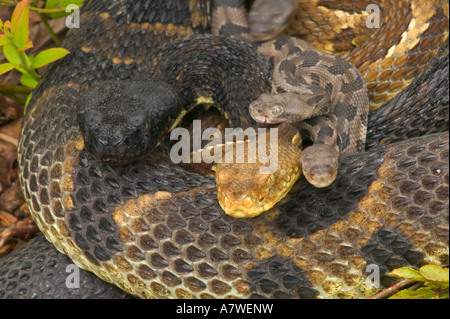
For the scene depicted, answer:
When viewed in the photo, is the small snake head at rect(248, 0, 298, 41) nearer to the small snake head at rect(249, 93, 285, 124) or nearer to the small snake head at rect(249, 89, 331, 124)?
the small snake head at rect(249, 89, 331, 124)

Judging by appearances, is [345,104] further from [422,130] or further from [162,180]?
[162,180]

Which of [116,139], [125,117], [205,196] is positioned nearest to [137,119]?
[125,117]

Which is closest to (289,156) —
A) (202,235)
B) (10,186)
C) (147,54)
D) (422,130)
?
(202,235)

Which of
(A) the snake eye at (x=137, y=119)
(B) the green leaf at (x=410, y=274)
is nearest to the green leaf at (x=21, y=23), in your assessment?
(A) the snake eye at (x=137, y=119)

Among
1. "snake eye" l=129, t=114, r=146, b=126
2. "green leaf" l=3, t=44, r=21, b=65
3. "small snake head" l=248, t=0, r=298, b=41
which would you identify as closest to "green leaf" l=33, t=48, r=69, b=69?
"green leaf" l=3, t=44, r=21, b=65

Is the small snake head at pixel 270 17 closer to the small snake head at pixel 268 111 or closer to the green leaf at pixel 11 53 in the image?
the small snake head at pixel 268 111

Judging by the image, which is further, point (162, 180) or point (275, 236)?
point (162, 180)

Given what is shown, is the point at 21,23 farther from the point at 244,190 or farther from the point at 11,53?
the point at 244,190
